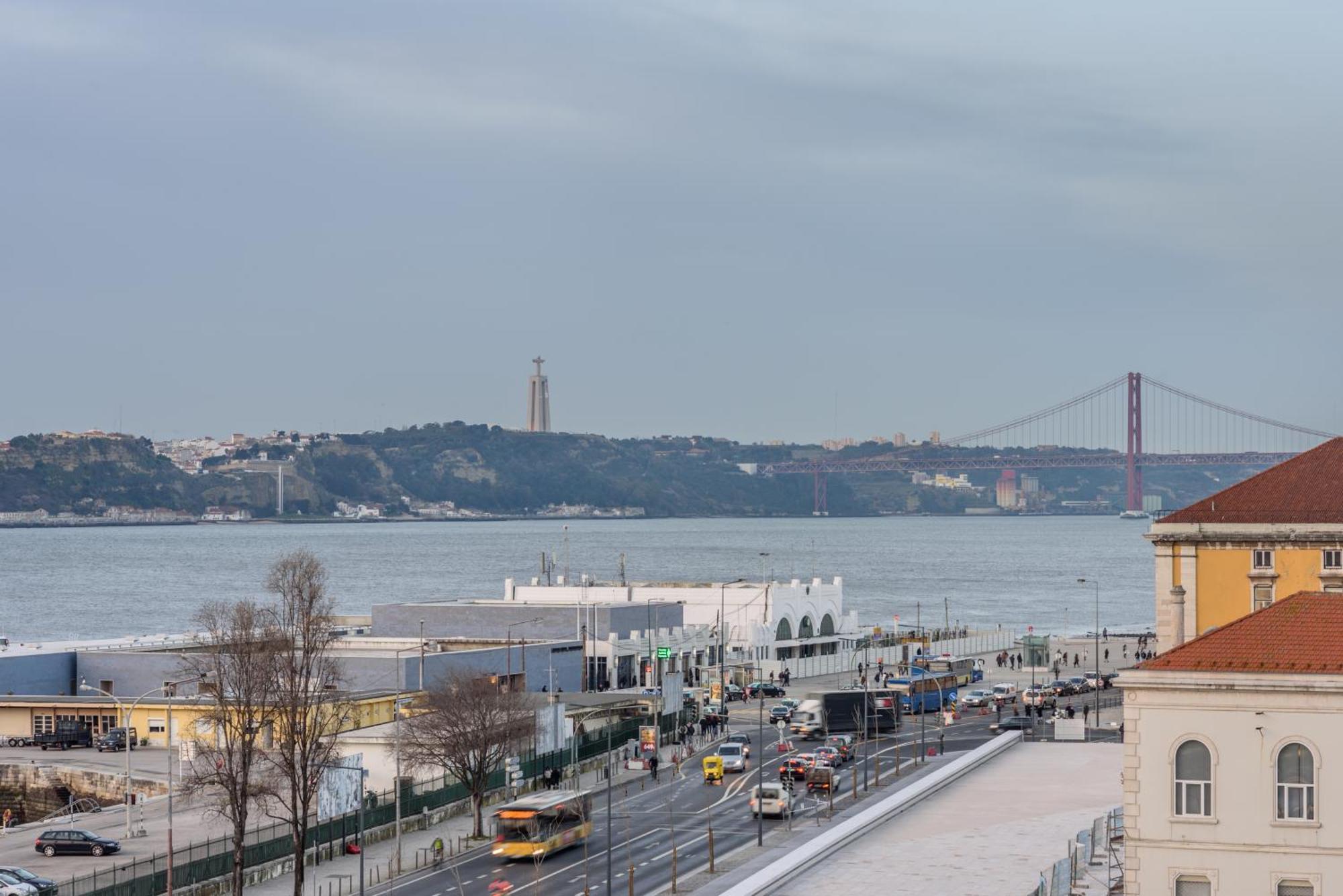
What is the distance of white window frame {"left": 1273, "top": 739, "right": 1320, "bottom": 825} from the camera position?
2494 cm

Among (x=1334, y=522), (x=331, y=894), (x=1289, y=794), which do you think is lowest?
(x=331, y=894)

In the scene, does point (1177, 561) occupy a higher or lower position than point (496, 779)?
higher

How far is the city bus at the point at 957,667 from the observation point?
90.4 metres

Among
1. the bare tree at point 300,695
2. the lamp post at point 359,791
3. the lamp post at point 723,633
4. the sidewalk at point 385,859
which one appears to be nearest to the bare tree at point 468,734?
the sidewalk at point 385,859

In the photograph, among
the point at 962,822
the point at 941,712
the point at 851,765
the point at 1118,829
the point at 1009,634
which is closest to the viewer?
the point at 1118,829

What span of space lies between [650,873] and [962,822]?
755 cm

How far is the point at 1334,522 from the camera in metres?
44.2

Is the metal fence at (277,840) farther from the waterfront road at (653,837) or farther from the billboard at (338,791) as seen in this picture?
the waterfront road at (653,837)

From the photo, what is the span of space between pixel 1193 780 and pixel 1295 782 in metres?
1.24

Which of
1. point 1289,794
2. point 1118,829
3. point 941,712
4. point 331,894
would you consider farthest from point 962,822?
point 941,712

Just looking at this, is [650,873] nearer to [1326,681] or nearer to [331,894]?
[331,894]

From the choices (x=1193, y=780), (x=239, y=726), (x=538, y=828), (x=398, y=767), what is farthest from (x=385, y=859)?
(x=1193, y=780)

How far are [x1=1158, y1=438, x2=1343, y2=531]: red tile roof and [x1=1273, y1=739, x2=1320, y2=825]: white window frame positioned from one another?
2037 cm

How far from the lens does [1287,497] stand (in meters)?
45.2
